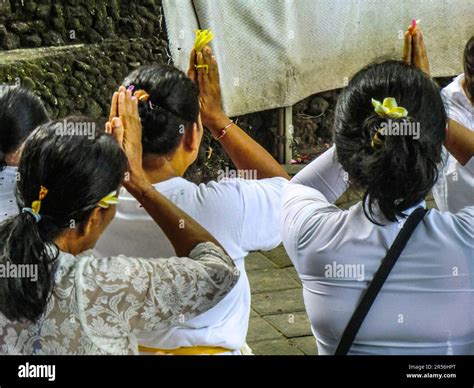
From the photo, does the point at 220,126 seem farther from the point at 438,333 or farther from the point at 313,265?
the point at 438,333

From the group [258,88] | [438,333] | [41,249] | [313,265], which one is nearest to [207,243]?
[313,265]

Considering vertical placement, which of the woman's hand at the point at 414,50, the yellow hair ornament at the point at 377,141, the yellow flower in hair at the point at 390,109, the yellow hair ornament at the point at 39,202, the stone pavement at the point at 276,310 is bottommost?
the stone pavement at the point at 276,310

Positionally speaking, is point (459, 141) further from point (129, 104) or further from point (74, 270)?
point (74, 270)

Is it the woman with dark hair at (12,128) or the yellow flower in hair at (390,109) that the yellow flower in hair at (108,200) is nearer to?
the woman with dark hair at (12,128)

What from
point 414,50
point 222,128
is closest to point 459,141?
point 414,50

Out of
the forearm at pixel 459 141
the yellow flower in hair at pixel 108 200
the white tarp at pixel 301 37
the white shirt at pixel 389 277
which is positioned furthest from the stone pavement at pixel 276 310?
the yellow flower in hair at pixel 108 200

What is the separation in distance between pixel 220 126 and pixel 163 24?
4.28ft

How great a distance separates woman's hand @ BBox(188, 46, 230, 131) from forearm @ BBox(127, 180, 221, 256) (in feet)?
0.90

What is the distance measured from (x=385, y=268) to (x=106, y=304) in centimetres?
57

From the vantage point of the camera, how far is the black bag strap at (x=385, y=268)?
1822 mm

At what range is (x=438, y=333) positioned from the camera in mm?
1886

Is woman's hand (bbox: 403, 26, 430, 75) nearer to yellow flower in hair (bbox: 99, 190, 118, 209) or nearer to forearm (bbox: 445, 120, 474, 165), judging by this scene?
forearm (bbox: 445, 120, 474, 165)

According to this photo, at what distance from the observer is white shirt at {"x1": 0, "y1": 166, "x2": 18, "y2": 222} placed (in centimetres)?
209

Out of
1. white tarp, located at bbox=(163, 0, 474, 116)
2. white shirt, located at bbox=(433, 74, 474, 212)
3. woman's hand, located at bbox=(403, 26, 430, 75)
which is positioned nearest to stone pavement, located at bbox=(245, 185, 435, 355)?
white shirt, located at bbox=(433, 74, 474, 212)
